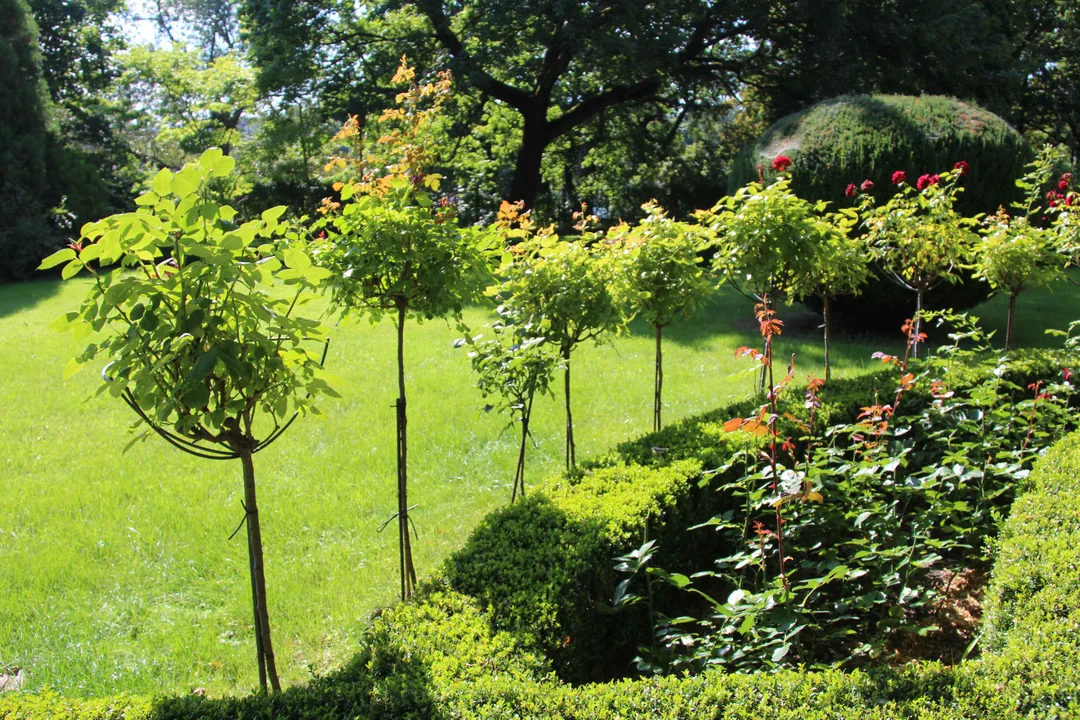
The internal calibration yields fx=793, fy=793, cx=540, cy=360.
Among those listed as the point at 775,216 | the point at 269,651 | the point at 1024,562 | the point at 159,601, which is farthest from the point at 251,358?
the point at 775,216

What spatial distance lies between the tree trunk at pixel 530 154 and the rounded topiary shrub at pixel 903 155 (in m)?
7.52

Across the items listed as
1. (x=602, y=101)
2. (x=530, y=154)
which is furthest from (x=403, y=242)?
(x=602, y=101)

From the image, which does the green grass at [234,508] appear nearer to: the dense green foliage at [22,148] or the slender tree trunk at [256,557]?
the slender tree trunk at [256,557]

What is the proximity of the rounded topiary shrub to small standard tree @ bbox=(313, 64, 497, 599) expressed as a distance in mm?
5685

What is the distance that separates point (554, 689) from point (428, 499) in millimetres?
2893

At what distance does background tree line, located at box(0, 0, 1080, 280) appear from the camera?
13.4 m

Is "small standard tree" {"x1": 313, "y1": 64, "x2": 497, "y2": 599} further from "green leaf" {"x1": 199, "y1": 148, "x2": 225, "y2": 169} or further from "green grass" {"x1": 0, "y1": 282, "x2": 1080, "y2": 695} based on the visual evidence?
"green leaf" {"x1": 199, "y1": 148, "x2": 225, "y2": 169}

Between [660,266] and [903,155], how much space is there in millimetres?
5402

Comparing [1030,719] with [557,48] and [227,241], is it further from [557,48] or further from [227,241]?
[557,48]

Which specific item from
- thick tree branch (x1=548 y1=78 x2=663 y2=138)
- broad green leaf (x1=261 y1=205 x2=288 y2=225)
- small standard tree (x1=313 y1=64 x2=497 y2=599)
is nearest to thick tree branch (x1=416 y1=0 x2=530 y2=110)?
thick tree branch (x1=548 y1=78 x2=663 y2=138)

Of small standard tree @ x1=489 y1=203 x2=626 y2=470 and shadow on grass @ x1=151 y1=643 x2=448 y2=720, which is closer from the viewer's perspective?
shadow on grass @ x1=151 y1=643 x2=448 y2=720

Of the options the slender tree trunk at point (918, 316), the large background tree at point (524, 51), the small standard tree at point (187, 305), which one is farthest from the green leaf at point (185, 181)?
the large background tree at point (524, 51)

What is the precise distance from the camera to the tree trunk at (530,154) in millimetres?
16047

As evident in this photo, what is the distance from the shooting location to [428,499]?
5.05m
